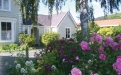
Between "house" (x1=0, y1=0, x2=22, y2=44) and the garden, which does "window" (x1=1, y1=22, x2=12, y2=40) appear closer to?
"house" (x1=0, y1=0, x2=22, y2=44)

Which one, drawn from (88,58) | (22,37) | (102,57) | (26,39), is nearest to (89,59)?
(88,58)

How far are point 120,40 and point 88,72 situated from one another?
1.37 metres

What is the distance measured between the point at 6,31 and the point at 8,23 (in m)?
0.99

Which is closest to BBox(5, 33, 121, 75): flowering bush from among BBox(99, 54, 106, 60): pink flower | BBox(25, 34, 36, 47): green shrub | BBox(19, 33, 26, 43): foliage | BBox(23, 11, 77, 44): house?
BBox(99, 54, 106, 60): pink flower

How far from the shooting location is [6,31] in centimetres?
2416

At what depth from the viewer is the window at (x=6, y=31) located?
23750 millimetres

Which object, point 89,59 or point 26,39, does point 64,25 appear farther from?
point 89,59

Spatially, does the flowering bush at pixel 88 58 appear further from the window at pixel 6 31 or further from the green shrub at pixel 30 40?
the window at pixel 6 31

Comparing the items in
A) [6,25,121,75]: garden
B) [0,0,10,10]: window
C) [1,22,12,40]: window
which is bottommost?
[6,25,121,75]: garden

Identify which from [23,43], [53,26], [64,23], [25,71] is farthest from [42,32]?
[25,71]

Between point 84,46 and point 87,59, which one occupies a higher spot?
point 84,46

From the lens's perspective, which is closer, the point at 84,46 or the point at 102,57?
the point at 102,57

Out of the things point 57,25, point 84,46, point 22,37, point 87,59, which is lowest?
point 87,59

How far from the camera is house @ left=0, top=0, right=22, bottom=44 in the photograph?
23.7m
